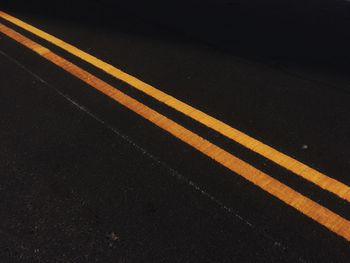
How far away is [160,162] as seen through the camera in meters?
3.83

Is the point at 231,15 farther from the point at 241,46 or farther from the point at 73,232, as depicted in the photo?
the point at 73,232

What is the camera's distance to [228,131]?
13.7 feet

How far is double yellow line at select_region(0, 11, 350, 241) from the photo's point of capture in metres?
3.31

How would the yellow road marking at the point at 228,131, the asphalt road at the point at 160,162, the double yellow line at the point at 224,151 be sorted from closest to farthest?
the asphalt road at the point at 160,162, the double yellow line at the point at 224,151, the yellow road marking at the point at 228,131

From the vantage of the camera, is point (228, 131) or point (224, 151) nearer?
point (224, 151)

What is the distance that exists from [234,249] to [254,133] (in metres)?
1.36

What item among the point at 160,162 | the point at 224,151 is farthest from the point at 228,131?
the point at 160,162

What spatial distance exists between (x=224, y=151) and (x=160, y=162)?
529mm

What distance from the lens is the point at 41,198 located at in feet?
11.7

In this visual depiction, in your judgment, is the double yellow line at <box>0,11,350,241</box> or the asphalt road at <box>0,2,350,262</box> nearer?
the asphalt road at <box>0,2,350,262</box>

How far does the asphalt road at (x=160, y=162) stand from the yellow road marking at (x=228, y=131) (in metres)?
0.07

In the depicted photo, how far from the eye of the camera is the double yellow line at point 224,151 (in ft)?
10.9

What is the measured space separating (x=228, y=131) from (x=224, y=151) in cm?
32

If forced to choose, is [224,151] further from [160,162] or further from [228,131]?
[160,162]
